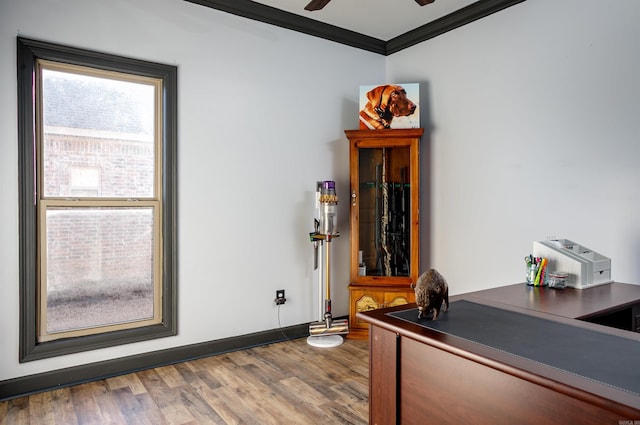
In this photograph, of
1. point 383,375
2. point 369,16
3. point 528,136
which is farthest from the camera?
point 369,16

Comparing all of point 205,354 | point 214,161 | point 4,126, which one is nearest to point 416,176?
point 214,161

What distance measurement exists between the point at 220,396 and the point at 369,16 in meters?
3.10

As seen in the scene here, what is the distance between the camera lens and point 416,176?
3.50 meters

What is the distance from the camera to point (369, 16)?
3557mm

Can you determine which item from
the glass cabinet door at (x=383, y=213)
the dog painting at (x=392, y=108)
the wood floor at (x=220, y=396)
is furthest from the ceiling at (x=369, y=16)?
the wood floor at (x=220, y=396)

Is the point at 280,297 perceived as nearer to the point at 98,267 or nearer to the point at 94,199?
the point at 98,267

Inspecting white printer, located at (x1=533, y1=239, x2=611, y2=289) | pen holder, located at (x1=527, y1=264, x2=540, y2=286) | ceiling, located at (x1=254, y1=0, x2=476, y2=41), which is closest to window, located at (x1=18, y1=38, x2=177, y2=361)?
ceiling, located at (x1=254, y1=0, x2=476, y2=41)

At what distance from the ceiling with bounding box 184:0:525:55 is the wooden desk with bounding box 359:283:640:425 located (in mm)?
2493

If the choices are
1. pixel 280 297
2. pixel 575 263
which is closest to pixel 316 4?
pixel 575 263

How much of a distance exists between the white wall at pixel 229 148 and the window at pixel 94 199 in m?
0.08

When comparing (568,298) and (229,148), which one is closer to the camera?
(568,298)

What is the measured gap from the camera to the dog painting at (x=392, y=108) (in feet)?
11.7

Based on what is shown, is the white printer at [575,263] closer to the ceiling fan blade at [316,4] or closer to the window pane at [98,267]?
the ceiling fan blade at [316,4]

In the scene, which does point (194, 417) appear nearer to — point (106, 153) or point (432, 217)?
point (106, 153)
